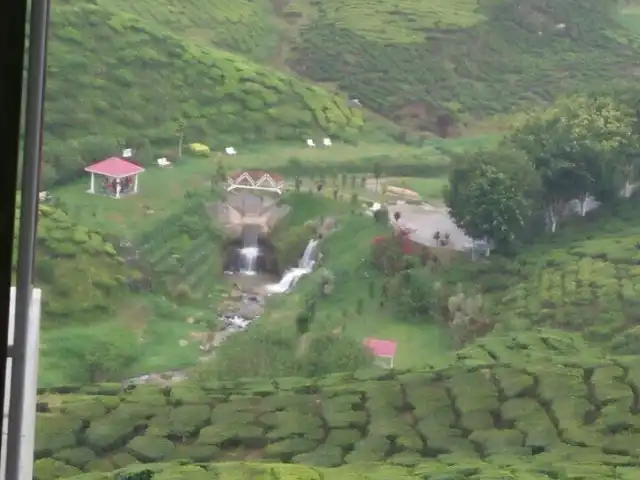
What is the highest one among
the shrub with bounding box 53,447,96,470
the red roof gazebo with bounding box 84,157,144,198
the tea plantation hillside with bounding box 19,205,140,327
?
the red roof gazebo with bounding box 84,157,144,198

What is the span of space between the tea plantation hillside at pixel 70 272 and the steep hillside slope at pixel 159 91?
5.8 inches

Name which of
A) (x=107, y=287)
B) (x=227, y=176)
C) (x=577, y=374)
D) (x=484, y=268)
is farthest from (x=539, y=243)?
(x=107, y=287)

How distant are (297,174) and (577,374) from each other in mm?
582

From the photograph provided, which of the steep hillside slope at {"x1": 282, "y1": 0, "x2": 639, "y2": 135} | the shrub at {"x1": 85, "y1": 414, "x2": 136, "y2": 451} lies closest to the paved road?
the steep hillside slope at {"x1": 282, "y1": 0, "x2": 639, "y2": 135}

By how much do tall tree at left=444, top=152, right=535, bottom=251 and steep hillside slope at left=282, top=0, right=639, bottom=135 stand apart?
0.12 m

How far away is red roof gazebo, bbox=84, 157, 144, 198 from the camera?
4.87ft

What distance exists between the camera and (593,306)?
157cm

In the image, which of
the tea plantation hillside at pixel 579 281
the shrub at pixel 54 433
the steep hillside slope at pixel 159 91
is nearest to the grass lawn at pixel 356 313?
the tea plantation hillside at pixel 579 281

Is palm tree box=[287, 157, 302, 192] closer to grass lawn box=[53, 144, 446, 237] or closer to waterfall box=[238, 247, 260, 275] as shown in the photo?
grass lawn box=[53, 144, 446, 237]

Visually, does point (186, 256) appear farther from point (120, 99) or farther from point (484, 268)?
point (484, 268)

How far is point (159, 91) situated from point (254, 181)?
224 mm

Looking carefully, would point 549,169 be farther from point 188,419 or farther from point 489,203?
point 188,419

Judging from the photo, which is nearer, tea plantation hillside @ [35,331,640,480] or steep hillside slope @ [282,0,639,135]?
tea plantation hillside @ [35,331,640,480]

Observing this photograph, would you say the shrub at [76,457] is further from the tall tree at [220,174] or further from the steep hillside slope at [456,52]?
the steep hillside slope at [456,52]
